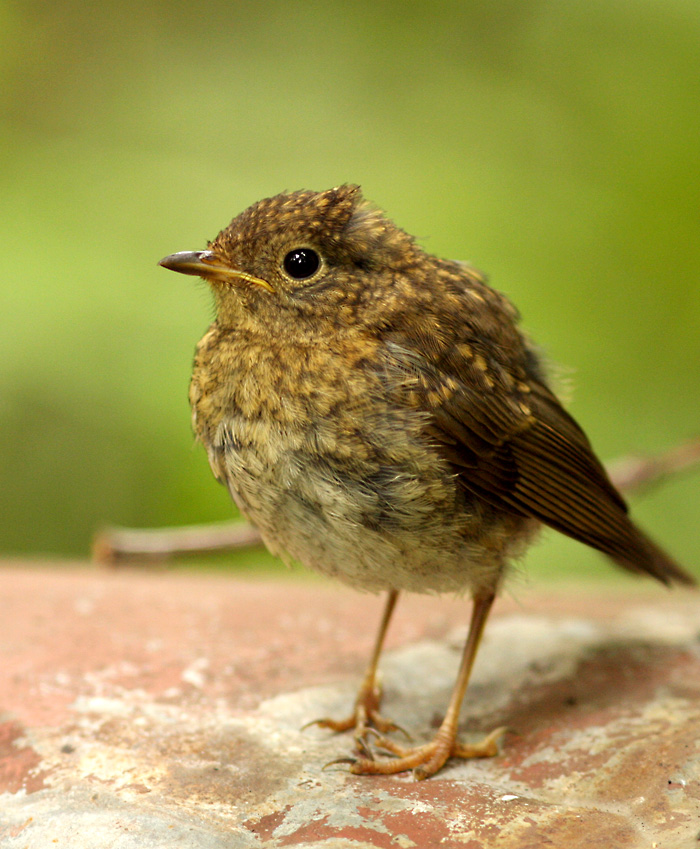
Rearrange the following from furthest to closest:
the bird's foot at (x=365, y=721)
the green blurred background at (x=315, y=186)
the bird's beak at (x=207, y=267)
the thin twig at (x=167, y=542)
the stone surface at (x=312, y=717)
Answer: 1. the green blurred background at (x=315, y=186)
2. the thin twig at (x=167, y=542)
3. the bird's foot at (x=365, y=721)
4. the bird's beak at (x=207, y=267)
5. the stone surface at (x=312, y=717)

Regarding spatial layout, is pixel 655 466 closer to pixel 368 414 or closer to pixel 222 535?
pixel 222 535

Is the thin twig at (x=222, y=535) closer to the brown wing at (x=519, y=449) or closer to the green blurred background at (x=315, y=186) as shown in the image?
the green blurred background at (x=315, y=186)

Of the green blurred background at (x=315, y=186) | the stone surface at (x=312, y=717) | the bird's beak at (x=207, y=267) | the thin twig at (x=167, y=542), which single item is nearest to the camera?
the stone surface at (x=312, y=717)

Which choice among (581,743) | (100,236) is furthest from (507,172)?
(581,743)

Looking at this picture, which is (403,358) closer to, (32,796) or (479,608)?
(479,608)

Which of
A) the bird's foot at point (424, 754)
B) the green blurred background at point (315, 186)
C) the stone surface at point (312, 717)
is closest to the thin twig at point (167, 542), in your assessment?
the stone surface at point (312, 717)

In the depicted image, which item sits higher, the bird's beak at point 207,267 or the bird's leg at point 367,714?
the bird's beak at point 207,267
